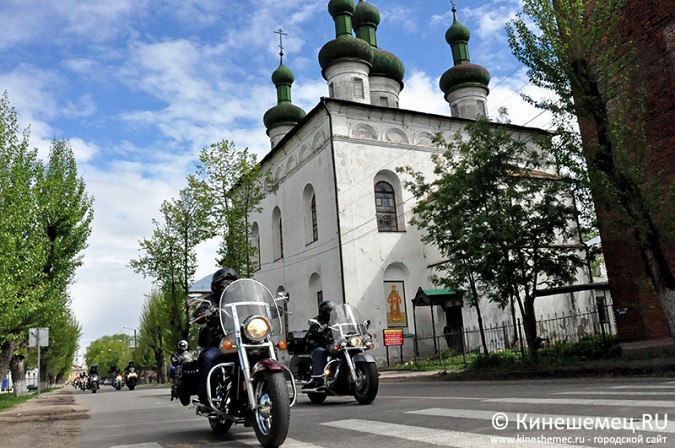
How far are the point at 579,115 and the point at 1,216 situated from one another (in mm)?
16003

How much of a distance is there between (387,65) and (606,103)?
23066 mm

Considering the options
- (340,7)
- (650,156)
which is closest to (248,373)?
(650,156)

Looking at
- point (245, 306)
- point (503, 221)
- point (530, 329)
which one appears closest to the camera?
point (245, 306)

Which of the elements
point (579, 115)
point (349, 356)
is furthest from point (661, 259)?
point (349, 356)

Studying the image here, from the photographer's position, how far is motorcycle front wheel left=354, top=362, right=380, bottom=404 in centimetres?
873

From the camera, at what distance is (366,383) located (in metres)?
8.82

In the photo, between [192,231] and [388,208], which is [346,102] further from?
[192,231]

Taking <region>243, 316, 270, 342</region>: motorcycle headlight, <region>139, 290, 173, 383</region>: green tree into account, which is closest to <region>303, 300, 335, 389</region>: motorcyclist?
<region>243, 316, 270, 342</region>: motorcycle headlight

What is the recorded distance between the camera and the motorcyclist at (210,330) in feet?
19.3

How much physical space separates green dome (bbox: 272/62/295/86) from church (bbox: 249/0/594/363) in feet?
23.8

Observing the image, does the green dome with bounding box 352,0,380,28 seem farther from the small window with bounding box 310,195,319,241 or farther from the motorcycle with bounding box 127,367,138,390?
the motorcycle with bounding box 127,367,138,390

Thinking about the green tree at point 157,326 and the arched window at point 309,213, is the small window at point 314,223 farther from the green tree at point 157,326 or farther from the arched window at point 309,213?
the green tree at point 157,326

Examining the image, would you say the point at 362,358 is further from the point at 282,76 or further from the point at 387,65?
the point at 282,76

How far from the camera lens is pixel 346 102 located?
27.2 m
